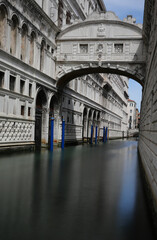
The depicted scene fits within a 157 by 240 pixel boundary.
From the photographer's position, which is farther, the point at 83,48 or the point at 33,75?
the point at 83,48

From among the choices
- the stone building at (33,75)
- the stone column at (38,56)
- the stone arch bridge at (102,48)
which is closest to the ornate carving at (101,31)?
the stone arch bridge at (102,48)

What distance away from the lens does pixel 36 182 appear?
6.68 metres

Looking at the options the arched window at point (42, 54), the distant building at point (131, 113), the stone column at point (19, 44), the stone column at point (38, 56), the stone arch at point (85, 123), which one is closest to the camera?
the stone column at point (19, 44)

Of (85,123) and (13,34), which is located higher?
(13,34)

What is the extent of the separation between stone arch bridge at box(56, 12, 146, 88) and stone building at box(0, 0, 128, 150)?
0.72m

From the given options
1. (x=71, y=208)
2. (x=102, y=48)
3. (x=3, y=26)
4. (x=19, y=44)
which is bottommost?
(x=71, y=208)

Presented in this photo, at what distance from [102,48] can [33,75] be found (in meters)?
4.92

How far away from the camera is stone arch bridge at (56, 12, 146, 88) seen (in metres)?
17.5

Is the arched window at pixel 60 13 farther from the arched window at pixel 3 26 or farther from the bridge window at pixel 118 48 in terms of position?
the arched window at pixel 3 26

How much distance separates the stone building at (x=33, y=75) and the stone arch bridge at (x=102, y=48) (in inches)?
28.3

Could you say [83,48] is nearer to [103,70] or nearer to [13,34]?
[103,70]

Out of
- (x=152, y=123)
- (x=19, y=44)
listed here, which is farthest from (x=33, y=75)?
(x=152, y=123)

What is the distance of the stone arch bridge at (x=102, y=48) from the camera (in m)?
17.5

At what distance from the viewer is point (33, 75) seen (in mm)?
15438
